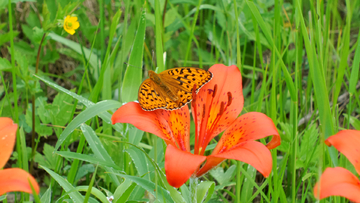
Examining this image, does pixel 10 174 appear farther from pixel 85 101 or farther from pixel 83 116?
pixel 85 101

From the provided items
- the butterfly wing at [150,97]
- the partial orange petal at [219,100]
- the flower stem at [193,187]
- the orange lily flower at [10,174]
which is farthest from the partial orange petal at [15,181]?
the partial orange petal at [219,100]

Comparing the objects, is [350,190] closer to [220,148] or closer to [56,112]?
[220,148]

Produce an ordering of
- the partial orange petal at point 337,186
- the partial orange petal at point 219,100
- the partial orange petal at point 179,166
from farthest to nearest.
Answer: the partial orange petal at point 219,100
the partial orange petal at point 179,166
the partial orange petal at point 337,186

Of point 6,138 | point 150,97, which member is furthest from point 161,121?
point 6,138

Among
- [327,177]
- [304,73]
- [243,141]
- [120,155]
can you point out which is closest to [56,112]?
[120,155]

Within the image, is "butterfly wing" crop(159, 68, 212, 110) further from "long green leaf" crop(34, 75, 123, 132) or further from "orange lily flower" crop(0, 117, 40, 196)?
"orange lily flower" crop(0, 117, 40, 196)

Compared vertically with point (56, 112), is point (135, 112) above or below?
above

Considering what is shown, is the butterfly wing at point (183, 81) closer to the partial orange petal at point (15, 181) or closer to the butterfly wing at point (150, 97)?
the butterfly wing at point (150, 97)
